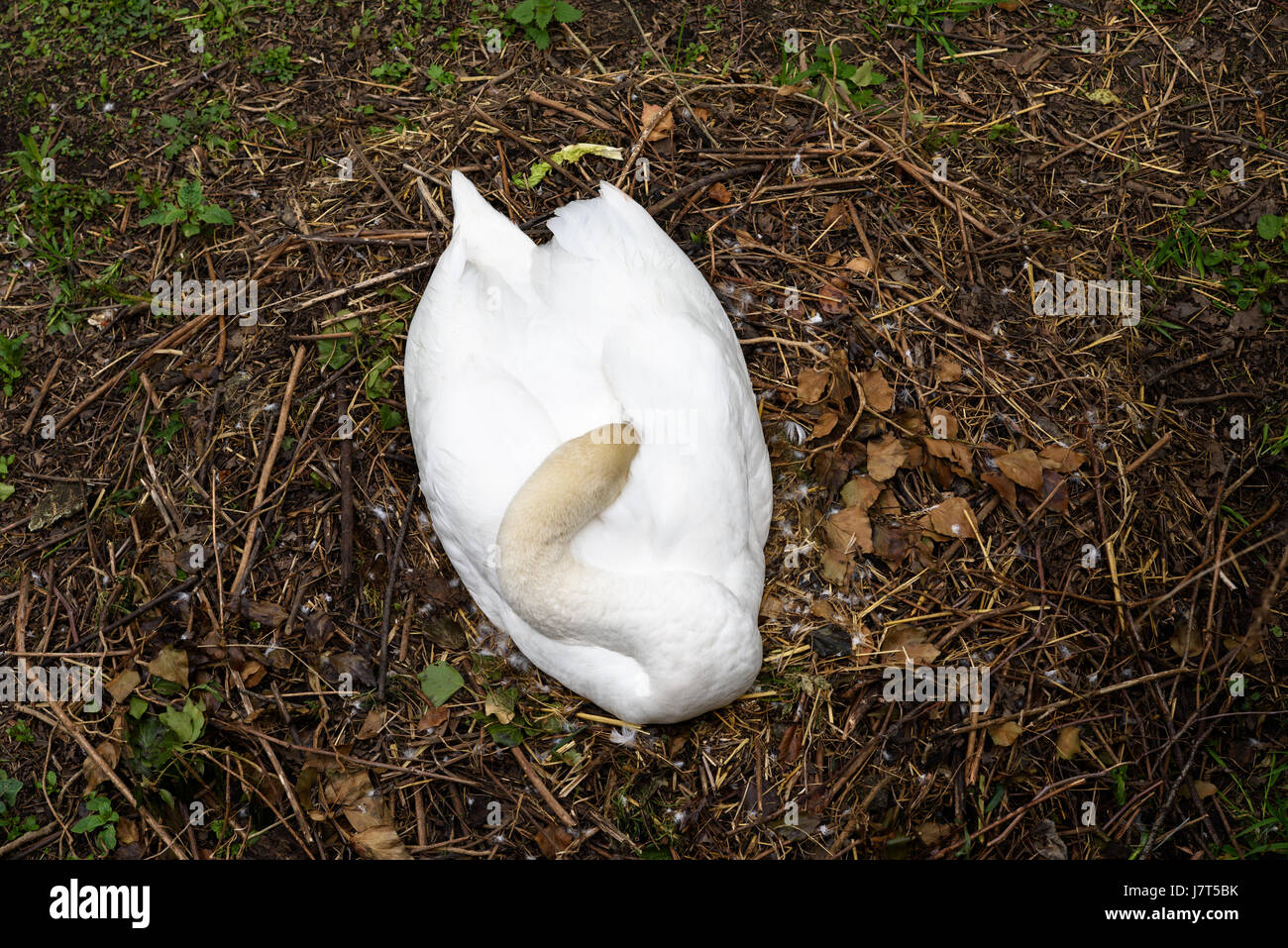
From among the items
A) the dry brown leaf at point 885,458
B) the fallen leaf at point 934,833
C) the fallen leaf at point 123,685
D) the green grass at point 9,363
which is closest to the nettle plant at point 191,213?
the green grass at point 9,363

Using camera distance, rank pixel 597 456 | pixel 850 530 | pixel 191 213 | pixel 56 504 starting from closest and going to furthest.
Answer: pixel 597 456 → pixel 850 530 → pixel 56 504 → pixel 191 213

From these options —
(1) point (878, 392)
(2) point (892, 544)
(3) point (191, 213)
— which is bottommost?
(2) point (892, 544)

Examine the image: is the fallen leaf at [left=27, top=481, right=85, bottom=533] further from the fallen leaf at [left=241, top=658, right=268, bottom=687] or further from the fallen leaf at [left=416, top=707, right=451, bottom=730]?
the fallen leaf at [left=416, top=707, right=451, bottom=730]

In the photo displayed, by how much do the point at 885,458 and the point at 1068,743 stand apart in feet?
4.34

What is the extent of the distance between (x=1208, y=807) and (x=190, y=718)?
3937 millimetres

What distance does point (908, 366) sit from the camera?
376cm

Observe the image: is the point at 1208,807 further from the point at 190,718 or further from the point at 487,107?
the point at 487,107

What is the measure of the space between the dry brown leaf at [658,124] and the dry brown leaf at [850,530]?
2.04 meters

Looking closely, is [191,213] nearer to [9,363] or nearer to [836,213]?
[9,363]

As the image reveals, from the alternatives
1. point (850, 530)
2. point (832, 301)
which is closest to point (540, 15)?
point (832, 301)

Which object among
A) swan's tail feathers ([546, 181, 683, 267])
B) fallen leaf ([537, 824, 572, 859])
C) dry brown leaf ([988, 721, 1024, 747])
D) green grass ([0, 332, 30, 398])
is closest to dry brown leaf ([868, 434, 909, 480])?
dry brown leaf ([988, 721, 1024, 747])

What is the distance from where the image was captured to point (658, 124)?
13.4 feet

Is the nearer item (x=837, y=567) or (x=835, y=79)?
(x=837, y=567)
